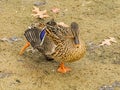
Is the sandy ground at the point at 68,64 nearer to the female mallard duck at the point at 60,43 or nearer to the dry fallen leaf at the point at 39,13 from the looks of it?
the dry fallen leaf at the point at 39,13

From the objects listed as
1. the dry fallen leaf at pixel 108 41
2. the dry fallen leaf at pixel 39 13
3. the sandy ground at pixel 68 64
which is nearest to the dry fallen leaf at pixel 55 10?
the sandy ground at pixel 68 64

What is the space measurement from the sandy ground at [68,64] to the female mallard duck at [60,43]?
0.97 feet

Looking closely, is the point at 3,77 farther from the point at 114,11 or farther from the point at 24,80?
the point at 114,11

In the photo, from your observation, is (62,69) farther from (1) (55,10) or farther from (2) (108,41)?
(1) (55,10)

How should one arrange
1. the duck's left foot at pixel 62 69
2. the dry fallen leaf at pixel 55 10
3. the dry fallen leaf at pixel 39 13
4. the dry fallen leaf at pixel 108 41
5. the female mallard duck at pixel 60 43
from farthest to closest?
the dry fallen leaf at pixel 55 10, the dry fallen leaf at pixel 39 13, the dry fallen leaf at pixel 108 41, the duck's left foot at pixel 62 69, the female mallard duck at pixel 60 43

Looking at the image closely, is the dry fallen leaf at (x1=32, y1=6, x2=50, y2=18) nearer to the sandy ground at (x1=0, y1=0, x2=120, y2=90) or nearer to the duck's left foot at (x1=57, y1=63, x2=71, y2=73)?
the sandy ground at (x1=0, y1=0, x2=120, y2=90)

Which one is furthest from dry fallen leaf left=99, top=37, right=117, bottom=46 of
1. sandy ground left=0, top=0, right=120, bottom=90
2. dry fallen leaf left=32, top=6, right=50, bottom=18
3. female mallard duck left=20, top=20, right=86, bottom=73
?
dry fallen leaf left=32, top=6, right=50, bottom=18

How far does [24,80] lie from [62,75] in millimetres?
653

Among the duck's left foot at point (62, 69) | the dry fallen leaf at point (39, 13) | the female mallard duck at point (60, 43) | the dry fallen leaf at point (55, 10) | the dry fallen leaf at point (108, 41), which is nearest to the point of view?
the female mallard duck at point (60, 43)

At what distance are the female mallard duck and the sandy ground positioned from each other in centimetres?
30

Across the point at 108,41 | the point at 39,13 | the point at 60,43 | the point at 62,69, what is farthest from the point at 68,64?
the point at 39,13

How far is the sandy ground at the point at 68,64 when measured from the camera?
626 centimetres

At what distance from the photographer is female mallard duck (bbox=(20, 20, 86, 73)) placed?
245 inches

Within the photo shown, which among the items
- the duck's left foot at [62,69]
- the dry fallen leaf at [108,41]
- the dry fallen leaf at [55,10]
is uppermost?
the dry fallen leaf at [55,10]
